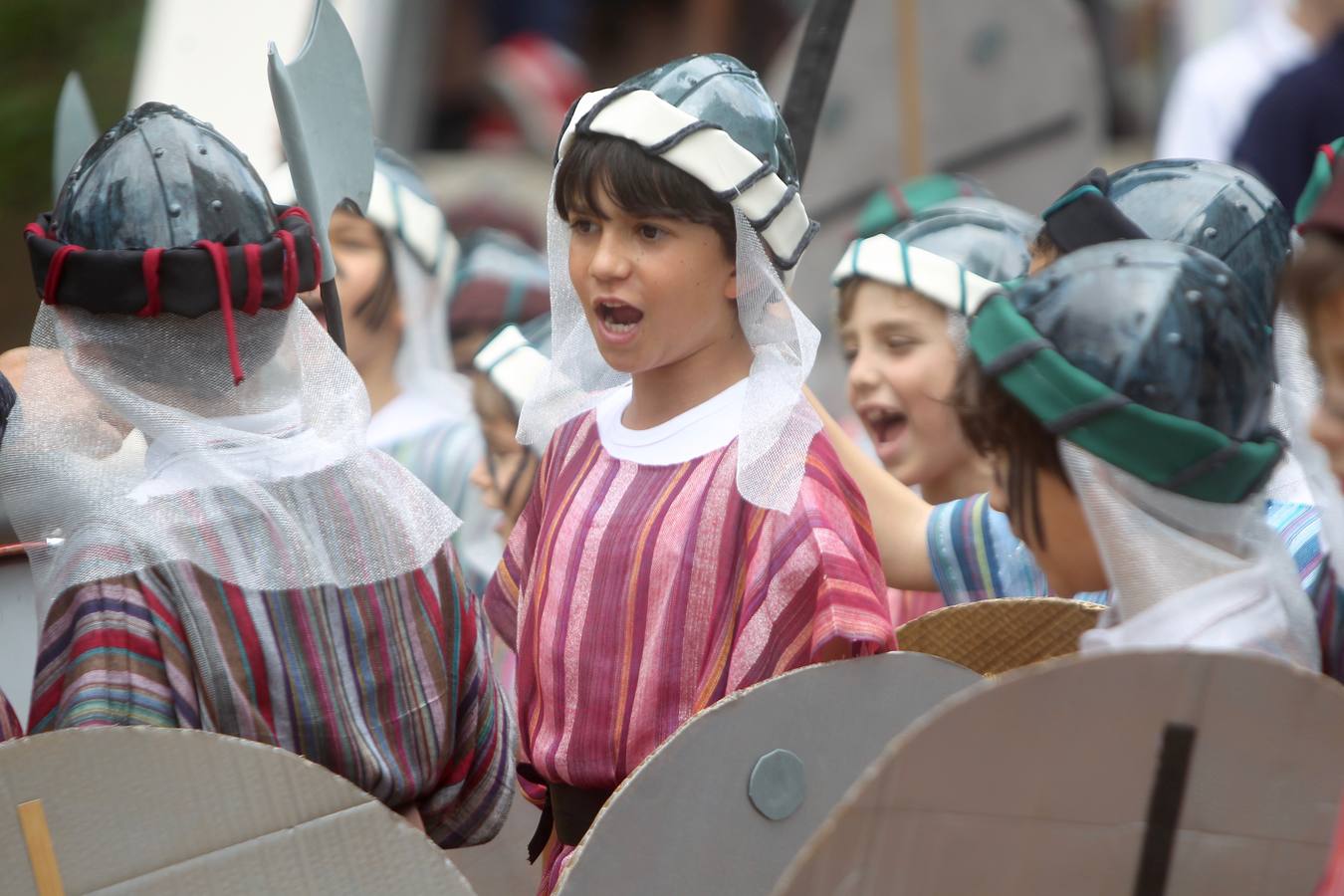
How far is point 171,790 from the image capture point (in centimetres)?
174

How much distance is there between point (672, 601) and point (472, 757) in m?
0.33

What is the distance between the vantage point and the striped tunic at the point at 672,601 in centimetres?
217

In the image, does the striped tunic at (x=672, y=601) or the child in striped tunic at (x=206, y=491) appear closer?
the child in striped tunic at (x=206, y=491)

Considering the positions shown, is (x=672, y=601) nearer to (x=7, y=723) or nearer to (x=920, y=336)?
(x=7, y=723)

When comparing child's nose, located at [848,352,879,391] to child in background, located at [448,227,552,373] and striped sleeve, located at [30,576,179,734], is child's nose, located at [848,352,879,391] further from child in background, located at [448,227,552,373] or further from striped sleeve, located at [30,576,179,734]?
striped sleeve, located at [30,576,179,734]

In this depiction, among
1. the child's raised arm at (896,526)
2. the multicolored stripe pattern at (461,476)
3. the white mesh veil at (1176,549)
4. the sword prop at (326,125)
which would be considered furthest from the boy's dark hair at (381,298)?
the white mesh veil at (1176,549)

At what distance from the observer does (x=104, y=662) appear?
1.99 meters

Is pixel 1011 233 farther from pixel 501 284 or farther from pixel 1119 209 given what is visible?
pixel 501 284

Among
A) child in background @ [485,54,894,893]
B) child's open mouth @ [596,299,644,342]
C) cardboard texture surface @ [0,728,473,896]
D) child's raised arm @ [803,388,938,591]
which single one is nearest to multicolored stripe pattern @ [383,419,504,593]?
child's raised arm @ [803,388,938,591]

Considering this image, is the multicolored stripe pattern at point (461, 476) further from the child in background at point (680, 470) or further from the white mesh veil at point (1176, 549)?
the white mesh veil at point (1176, 549)

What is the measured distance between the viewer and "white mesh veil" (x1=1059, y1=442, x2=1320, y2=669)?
1.78 meters

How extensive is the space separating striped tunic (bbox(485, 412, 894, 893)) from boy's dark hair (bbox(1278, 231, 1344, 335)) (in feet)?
1.90

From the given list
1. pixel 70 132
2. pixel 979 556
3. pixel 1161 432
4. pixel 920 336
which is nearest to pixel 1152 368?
pixel 1161 432

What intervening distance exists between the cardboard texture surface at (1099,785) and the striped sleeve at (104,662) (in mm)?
846
